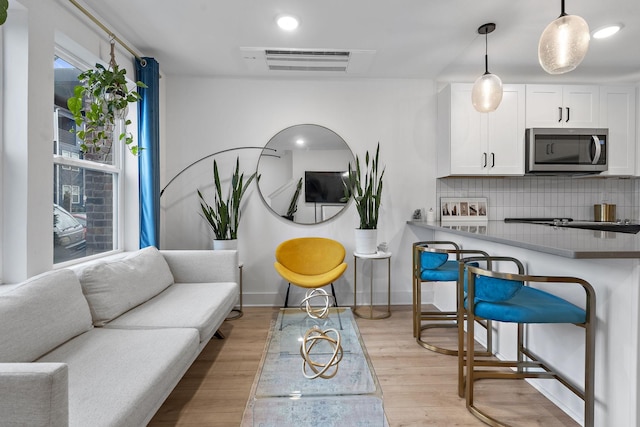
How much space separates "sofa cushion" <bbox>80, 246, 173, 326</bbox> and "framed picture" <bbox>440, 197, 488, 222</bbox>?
2876 millimetres

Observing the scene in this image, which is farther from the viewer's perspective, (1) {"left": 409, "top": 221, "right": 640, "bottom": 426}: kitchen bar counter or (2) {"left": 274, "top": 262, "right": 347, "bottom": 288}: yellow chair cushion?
(2) {"left": 274, "top": 262, "right": 347, "bottom": 288}: yellow chair cushion

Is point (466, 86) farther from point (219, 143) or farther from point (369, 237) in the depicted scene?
point (219, 143)

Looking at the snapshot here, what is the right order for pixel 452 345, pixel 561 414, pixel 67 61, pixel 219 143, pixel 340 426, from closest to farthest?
1. pixel 340 426
2. pixel 561 414
3. pixel 67 61
4. pixel 452 345
5. pixel 219 143

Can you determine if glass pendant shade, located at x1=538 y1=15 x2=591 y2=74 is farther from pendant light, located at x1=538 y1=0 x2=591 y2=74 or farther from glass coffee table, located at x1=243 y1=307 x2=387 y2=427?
glass coffee table, located at x1=243 y1=307 x2=387 y2=427

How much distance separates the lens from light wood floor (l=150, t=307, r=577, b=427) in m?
1.77

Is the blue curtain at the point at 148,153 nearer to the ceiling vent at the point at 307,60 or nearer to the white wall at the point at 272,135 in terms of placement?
the white wall at the point at 272,135

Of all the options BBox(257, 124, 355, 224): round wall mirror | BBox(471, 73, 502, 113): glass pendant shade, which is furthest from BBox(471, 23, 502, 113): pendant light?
BBox(257, 124, 355, 224): round wall mirror

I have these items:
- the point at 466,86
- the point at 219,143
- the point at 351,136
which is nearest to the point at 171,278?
the point at 219,143

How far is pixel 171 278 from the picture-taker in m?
2.75

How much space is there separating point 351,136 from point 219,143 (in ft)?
4.70

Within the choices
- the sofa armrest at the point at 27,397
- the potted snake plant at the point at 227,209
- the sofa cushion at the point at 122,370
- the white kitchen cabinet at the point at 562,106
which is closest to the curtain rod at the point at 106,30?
the potted snake plant at the point at 227,209

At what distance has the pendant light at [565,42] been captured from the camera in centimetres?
183

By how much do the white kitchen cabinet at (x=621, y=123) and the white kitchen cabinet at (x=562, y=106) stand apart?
115 millimetres

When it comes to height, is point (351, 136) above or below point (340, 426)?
above
